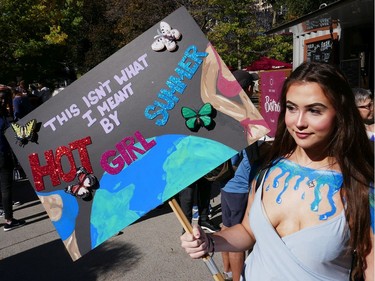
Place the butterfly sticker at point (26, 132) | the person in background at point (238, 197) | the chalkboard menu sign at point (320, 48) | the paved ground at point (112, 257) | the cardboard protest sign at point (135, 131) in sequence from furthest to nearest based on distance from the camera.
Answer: the chalkboard menu sign at point (320, 48)
the paved ground at point (112, 257)
the person in background at point (238, 197)
the butterfly sticker at point (26, 132)
the cardboard protest sign at point (135, 131)

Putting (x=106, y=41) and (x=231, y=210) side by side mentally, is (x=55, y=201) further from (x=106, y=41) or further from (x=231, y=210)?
(x=106, y=41)

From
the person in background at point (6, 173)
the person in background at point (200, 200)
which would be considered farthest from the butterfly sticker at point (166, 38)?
the person in background at point (6, 173)

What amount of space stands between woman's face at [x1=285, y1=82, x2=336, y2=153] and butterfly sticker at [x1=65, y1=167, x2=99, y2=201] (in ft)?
3.00

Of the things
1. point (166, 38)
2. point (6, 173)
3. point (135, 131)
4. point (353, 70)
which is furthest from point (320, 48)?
point (135, 131)

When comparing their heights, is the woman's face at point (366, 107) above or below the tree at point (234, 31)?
below

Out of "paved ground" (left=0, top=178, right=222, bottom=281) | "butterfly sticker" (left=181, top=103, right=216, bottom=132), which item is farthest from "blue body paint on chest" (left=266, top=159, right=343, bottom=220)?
"paved ground" (left=0, top=178, right=222, bottom=281)

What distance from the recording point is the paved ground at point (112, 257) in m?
3.47

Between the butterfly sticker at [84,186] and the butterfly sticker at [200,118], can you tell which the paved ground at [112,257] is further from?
the butterfly sticker at [200,118]

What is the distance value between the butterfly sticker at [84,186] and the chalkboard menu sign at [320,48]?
22.6 ft

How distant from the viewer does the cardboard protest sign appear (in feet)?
5.47

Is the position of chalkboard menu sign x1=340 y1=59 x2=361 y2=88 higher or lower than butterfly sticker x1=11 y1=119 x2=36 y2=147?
lower

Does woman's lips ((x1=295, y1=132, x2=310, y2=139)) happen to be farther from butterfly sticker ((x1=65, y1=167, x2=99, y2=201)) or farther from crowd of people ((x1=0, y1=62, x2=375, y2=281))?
butterfly sticker ((x1=65, y1=167, x2=99, y2=201))

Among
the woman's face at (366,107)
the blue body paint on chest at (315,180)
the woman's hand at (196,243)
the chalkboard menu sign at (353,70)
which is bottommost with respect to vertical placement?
→ the chalkboard menu sign at (353,70)

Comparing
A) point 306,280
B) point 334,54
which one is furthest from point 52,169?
point 334,54
